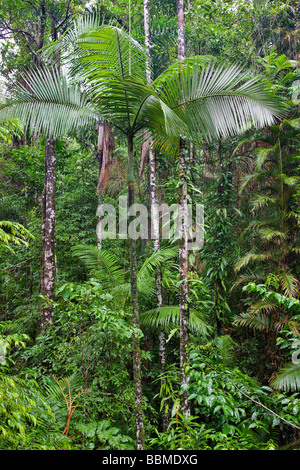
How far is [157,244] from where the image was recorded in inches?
233

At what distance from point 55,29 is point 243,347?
6.96 metres

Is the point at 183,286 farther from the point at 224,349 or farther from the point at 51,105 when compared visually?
the point at 51,105

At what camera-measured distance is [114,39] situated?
286 cm

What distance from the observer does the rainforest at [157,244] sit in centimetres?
299

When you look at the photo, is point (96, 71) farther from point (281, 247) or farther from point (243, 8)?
point (243, 8)

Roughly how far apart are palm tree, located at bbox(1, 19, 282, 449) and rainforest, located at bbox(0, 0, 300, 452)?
0.02 meters

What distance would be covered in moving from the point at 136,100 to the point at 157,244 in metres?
3.26

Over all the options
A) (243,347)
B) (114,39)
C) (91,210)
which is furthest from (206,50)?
(243,347)

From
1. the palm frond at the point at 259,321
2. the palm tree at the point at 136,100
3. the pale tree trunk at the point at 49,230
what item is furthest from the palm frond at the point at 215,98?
the pale tree trunk at the point at 49,230

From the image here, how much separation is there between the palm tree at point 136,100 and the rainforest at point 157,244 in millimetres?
18

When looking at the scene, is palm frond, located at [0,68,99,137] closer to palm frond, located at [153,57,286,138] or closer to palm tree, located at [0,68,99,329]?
palm tree, located at [0,68,99,329]

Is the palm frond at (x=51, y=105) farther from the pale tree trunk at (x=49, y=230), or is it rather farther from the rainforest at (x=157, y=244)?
the pale tree trunk at (x=49, y=230)

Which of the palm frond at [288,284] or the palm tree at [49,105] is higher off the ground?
the palm tree at [49,105]
